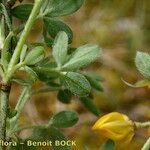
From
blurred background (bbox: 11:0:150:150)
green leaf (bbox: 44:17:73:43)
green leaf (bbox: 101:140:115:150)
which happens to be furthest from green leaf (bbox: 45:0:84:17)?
blurred background (bbox: 11:0:150:150)

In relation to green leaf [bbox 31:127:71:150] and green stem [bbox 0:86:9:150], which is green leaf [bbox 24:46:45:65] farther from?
green leaf [bbox 31:127:71:150]

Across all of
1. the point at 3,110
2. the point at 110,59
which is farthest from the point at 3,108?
the point at 110,59

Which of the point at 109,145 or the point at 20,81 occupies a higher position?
the point at 20,81

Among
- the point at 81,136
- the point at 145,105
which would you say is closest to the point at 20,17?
the point at 81,136

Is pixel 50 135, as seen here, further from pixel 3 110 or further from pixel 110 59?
pixel 110 59

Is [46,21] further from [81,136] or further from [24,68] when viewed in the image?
[81,136]
